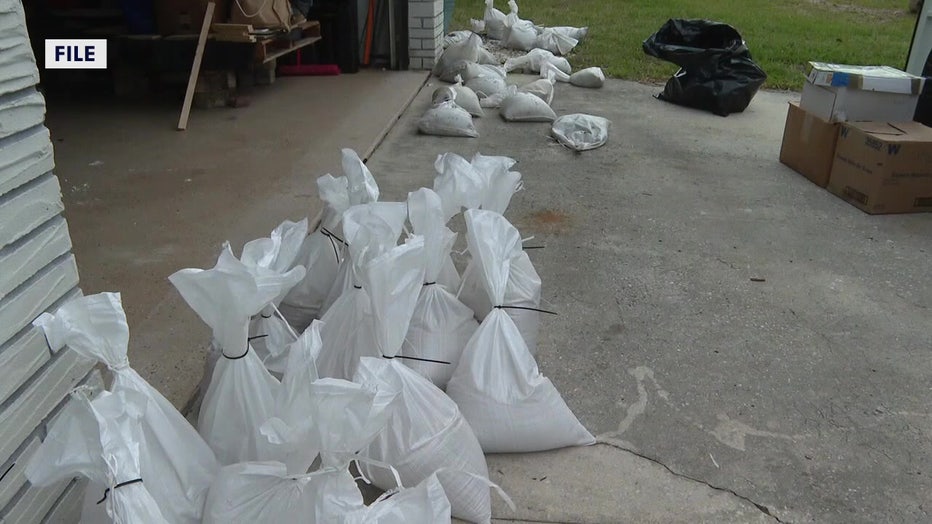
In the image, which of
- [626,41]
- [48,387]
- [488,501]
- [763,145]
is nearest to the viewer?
[48,387]

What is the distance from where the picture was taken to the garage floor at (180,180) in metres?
2.48

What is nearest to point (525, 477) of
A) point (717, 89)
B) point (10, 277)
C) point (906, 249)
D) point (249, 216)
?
point (10, 277)

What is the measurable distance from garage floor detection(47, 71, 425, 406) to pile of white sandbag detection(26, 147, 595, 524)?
466 millimetres

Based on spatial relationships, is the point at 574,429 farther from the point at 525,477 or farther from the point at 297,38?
the point at 297,38

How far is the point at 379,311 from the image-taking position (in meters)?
1.77

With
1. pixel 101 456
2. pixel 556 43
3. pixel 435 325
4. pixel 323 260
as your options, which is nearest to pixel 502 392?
pixel 435 325

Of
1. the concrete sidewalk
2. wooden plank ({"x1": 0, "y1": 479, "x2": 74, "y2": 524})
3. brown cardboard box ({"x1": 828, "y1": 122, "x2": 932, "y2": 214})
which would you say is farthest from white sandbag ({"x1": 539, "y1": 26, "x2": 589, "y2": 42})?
wooden plank ({"x1": 0, "y1": 479, "x2": 74, "y2": 524})

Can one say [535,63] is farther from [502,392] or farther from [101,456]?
[101,456]

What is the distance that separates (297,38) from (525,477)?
17.0 feet

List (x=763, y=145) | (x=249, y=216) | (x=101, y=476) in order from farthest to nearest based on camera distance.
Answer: (x=763, y=145) → (x=249, y=216) → (x=101, y=476)

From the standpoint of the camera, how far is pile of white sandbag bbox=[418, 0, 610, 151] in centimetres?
511

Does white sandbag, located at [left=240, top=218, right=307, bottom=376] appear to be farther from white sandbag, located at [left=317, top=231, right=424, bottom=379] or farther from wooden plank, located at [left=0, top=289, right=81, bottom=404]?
wooden plank, located at [left=0, top=289, right=81, bottom=404]

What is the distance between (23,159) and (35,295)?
0.87 feet

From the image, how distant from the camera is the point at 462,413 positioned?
2.02m
